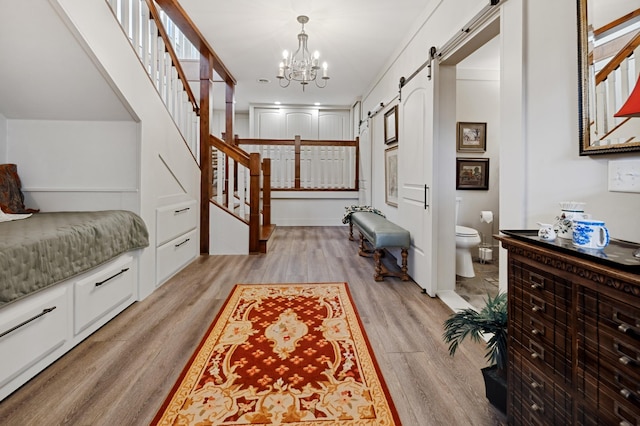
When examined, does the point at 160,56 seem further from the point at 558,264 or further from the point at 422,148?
the point at 558,264

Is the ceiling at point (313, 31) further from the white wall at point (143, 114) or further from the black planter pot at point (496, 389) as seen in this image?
the black planter pot at point (496, 389)

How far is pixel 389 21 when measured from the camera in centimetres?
341

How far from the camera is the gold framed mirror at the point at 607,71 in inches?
43.5

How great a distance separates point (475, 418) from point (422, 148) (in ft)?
7.50

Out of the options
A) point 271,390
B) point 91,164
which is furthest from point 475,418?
point 91,164

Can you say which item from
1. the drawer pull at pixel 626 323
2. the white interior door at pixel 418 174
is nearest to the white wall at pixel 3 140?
the white interior door at pixel 418 174

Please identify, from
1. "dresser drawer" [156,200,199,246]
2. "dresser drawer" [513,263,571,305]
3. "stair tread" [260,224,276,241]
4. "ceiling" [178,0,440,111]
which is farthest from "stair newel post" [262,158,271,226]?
"dresser drawer" [513,263,571,305]

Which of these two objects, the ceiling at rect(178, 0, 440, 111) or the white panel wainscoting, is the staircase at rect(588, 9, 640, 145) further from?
the white panel wainscoting

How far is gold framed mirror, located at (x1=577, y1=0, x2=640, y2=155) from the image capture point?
1.10 metres

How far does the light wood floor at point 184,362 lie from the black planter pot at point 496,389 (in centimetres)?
4

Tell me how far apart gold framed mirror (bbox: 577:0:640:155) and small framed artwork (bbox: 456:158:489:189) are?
3.18 metres

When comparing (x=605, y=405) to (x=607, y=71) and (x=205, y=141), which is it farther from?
(x=205, y=141)

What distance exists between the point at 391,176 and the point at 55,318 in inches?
147

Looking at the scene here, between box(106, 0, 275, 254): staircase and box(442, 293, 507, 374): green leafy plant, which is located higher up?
box(106, 0, 275, 254): staircase
